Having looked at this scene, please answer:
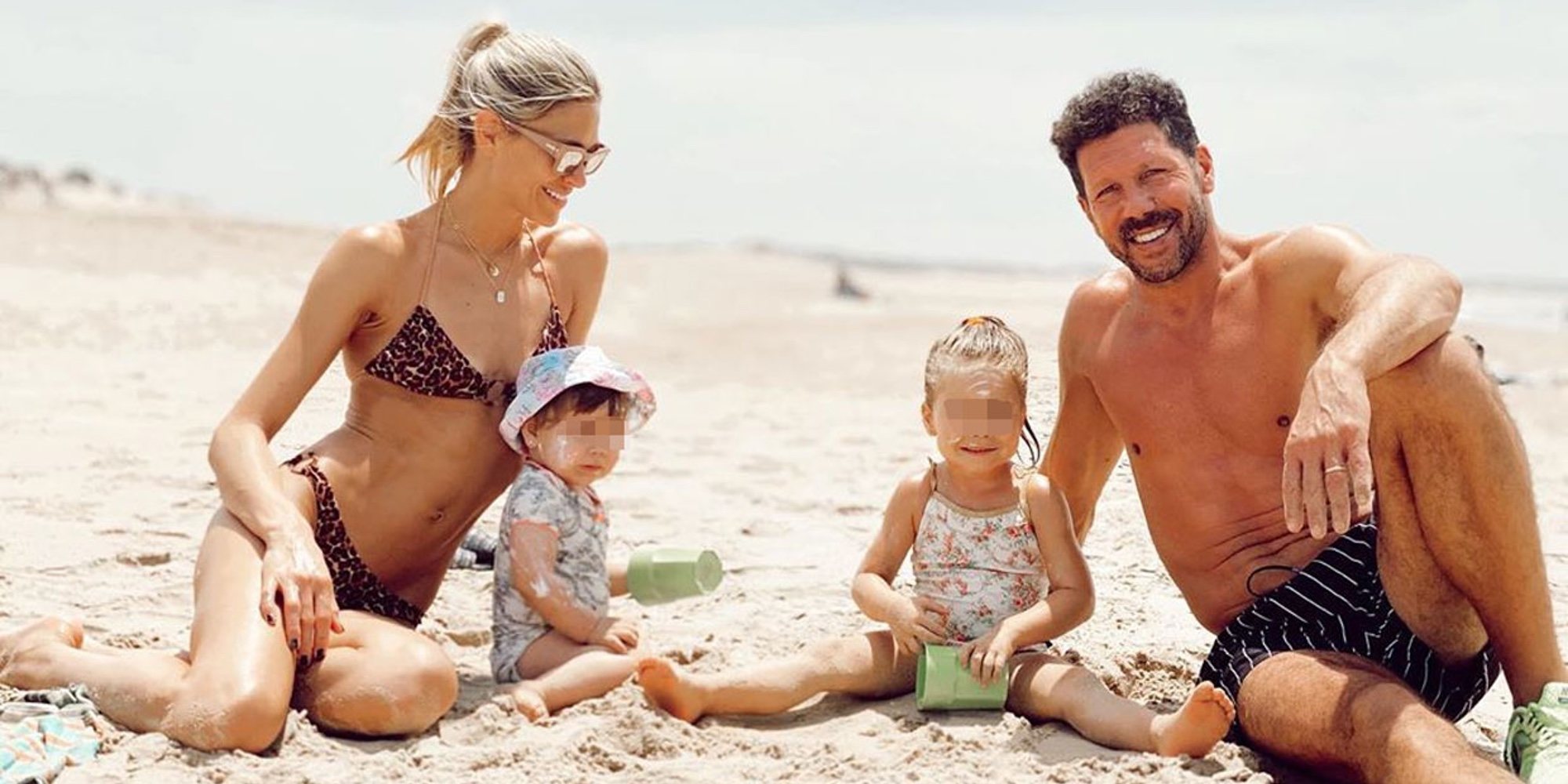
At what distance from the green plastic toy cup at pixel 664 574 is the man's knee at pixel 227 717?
110 cm

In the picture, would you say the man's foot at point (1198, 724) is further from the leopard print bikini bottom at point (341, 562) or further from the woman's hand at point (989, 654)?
the leopard print bikini bottom at point (341, 562)

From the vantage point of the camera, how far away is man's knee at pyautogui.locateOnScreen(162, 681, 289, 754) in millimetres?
3553

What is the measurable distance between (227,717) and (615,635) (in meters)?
0.95

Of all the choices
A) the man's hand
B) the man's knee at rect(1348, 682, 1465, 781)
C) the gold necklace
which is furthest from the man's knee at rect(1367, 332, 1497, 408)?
the gold necklace

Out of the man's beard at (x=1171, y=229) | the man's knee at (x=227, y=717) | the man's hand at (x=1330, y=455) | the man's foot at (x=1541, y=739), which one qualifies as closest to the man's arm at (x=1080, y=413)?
the man's beard at (x=1171, y=229)

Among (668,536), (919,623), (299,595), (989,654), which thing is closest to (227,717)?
(299,595)

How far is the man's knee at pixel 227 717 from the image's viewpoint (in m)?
3.55

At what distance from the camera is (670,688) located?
3.85 m

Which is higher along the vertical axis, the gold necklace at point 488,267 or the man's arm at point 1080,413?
the gold necklace at point 488,267

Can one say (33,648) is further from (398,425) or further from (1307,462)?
(1307,462)

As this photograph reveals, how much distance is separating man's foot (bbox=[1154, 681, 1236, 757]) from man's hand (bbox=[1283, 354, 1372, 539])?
15.4 inches

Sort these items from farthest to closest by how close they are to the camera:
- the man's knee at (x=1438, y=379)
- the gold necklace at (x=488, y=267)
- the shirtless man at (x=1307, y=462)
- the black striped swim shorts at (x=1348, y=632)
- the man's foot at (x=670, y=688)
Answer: the gold necklace at (x=488, y=267) < the man's foot at (x=670, y=688) < the black striped swim shorts at (x=1348, y=632) < the man's knee at (x=1438, y=379) < the shirtless man at (x=1307, y=462)

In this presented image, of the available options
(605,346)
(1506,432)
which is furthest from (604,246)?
(605,346)

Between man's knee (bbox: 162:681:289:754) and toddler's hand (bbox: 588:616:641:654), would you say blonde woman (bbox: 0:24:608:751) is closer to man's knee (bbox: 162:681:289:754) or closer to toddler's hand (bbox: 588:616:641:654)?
man's knee (bbox: 162:681:289:754)
